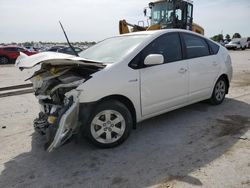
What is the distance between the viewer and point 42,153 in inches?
150

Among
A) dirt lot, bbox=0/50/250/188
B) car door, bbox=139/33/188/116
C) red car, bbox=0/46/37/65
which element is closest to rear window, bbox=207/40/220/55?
car door, bbox=139/33/188/116

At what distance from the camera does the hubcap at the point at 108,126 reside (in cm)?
369

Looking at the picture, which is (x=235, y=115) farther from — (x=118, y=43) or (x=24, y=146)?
(x=24, y=146)

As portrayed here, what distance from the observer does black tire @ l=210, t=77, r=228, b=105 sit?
5.78 meters

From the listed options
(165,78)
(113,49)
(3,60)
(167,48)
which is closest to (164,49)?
(167,48)

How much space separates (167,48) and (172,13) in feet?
31.3

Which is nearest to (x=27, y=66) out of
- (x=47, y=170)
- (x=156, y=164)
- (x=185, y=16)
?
(x=47, y=170)

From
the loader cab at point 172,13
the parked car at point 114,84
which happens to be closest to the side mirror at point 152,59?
the parked car at point 114,84

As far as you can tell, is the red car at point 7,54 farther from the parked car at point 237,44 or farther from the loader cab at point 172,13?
the parked car at point 237,44

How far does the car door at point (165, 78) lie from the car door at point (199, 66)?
204 mm

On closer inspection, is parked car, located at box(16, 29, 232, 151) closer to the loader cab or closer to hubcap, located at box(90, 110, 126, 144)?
hubcap, located at box(90, 110, 126, 144)

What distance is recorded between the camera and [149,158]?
3.54m

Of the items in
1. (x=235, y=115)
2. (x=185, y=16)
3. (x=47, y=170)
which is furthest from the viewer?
(x=185, y=16)

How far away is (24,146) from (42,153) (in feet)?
1.47
